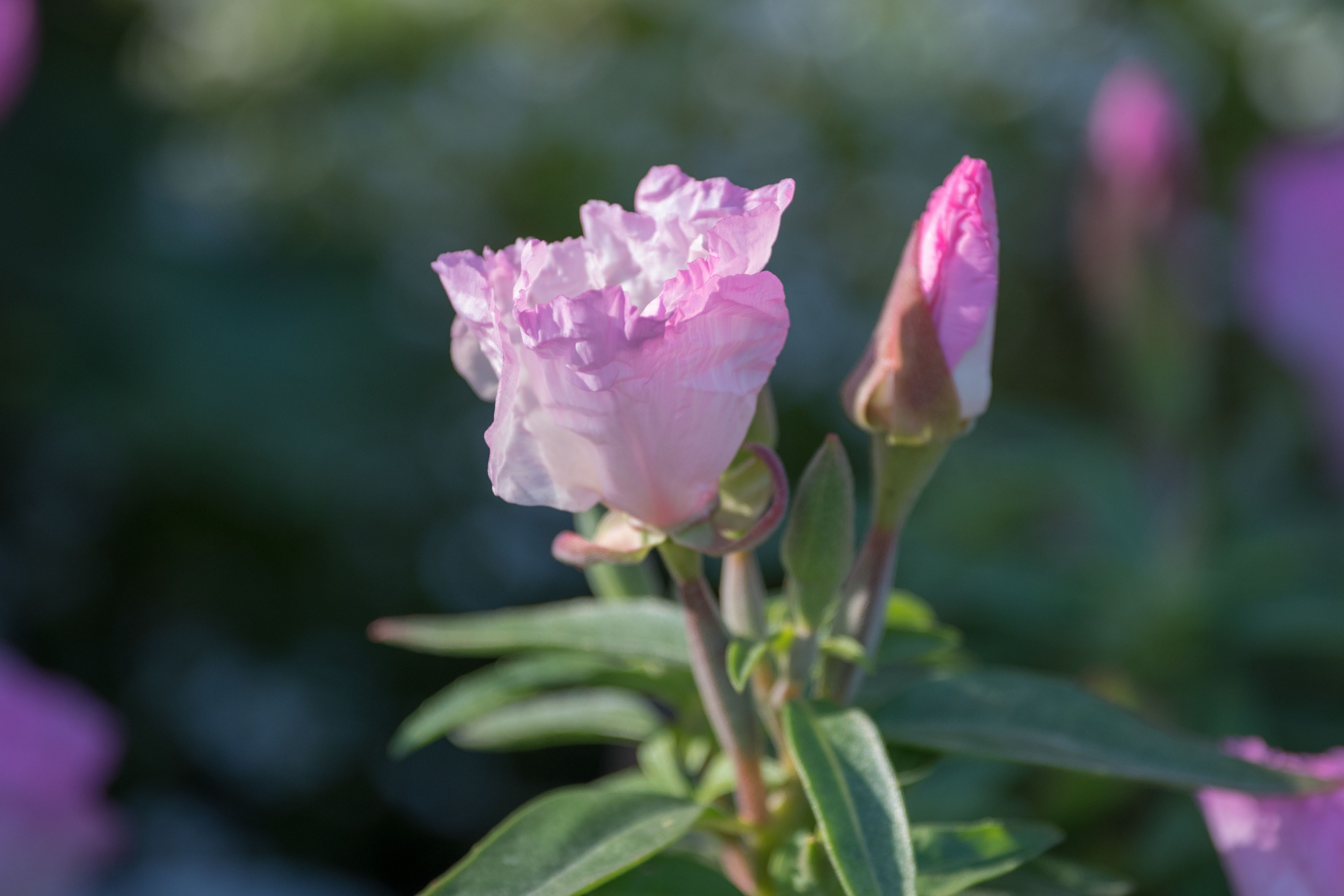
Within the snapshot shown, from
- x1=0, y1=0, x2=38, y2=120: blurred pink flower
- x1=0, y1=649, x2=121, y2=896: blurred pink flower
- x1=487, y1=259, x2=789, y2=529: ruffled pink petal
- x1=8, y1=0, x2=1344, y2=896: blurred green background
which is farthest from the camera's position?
x1=8, y1=0, x2=1344, y2=896: blurred green background

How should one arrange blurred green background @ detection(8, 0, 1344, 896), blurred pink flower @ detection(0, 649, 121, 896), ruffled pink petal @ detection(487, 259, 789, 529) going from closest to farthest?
ruffled pink petal @ detection(487, 259, 789, 529) → blurred pink flower @ detection(0, 649, 121, 896) → blurred green background @ detection(8, 0, 1344, 896)

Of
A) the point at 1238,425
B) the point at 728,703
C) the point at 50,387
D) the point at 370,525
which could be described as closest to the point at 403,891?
the point at 370,525

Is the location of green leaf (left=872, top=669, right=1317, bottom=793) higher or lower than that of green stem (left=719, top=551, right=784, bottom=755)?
lower

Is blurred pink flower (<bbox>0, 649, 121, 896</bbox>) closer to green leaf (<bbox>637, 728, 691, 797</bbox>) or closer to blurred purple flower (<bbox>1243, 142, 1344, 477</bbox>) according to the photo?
green leaf (<bbox>637, 728, 691, 797</bbox>)

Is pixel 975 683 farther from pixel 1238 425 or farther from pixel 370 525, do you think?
pixel 1238 425

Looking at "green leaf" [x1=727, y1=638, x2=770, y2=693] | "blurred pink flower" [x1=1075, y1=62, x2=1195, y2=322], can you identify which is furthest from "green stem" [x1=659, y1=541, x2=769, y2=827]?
"blurred pink flower" [x1=1075, y1=62, x2=1195, y2=322]

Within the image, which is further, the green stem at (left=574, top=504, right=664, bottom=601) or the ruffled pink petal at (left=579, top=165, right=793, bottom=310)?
the green stem at (left=574, top=504, right=664, bottom=601)
